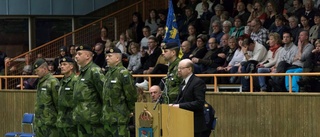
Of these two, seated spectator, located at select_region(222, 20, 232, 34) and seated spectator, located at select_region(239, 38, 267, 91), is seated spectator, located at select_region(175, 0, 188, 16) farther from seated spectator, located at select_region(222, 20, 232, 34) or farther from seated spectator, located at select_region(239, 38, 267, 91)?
seated spectator, located at select_region(239, 38, 267, 91)

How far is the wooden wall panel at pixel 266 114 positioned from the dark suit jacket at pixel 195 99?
410cm

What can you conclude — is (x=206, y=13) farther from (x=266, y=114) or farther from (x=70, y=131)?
(x=70, y=131)

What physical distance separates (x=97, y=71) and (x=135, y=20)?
11338 mm

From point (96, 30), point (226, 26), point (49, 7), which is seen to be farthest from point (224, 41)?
point (49, 7)

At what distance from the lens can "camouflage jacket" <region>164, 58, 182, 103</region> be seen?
14523 millimetres

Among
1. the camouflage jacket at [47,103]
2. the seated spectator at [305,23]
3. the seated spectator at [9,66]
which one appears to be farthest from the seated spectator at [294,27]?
the seated spectator at [9,66]

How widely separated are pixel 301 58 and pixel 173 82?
431cm

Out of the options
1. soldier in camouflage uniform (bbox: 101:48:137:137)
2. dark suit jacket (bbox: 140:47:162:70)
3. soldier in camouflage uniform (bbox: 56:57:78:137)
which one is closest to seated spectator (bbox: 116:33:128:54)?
dark suit jacket (bbox: 140:47:162:70)

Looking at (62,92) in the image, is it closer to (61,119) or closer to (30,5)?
(61,119)

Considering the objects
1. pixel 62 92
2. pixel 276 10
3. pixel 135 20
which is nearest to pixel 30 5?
pixel 135 20

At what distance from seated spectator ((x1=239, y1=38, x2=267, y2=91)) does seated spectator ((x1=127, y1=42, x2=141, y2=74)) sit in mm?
3584

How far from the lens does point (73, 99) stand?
48.4 ft

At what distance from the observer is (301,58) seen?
18109mm

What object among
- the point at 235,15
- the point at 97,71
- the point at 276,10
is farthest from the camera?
the point at 235,15
